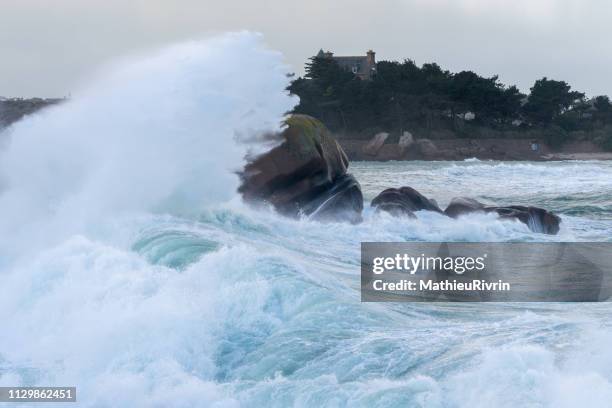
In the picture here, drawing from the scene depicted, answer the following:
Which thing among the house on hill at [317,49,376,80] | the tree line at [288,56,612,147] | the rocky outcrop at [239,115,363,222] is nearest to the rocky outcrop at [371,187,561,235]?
the rocky outcrop at [239,115,363,222]

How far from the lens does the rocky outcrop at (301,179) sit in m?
13.7

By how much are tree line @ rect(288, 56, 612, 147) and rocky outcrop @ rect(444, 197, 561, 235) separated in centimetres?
4214

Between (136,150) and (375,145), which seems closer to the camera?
(136,150)

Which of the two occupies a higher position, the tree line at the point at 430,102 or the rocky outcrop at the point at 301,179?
the tree line at the point at 430,102

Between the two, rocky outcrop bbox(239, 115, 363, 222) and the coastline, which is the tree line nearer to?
the coastline

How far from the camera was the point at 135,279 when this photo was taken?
25.6ft

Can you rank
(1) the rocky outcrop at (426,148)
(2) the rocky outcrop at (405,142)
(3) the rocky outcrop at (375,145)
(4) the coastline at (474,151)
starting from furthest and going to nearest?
1. (1) the rocky outcrop at (426,148)
2. (2) the rocky outcrop at (405,142)
3. (4) the coastline at (474,151)
4. (3) the rocky outcrop at (375,145)

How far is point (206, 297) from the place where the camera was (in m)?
7.45

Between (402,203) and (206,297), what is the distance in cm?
891

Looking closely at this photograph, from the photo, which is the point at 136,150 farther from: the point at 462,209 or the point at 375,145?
the point at 375,145

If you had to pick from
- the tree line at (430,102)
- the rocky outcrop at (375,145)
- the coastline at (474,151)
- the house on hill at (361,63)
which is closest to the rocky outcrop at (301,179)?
the coastline at (474,151)

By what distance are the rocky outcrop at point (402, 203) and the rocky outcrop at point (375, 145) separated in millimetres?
36541

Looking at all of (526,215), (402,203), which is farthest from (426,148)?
(526,215)

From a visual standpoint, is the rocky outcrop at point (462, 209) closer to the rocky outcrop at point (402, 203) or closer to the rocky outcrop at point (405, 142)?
the rocky outcrop at point (402, 203)
